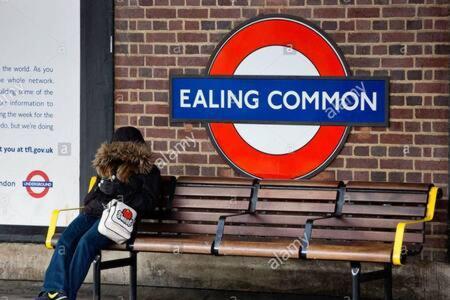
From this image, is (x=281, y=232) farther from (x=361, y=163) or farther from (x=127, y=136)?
(x=127, y=136)

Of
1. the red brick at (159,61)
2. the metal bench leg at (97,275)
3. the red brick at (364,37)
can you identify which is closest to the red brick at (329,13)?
the red brick at (364,37)

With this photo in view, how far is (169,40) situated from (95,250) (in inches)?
78.3

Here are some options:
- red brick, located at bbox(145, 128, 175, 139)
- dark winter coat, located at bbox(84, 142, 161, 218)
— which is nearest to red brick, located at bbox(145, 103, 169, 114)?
red brick, located at bbox(145, 128, 175, 139)

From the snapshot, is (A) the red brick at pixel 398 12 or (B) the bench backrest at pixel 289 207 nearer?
(B) the bench backrest at pixel 289 207

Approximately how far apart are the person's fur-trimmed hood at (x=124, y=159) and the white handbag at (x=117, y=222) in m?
0.27

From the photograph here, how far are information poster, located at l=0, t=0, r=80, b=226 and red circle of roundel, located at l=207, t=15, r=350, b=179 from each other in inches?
46.1

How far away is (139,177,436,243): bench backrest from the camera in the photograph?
740 centimetres

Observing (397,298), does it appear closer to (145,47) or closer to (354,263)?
(354,263)

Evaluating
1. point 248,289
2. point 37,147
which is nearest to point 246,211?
point 248,289

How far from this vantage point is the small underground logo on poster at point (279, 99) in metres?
8.24

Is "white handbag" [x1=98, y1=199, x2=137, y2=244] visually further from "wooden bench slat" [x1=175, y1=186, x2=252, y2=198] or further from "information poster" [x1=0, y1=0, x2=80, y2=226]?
"information poster" [x1=0, y1=0, x2=80, y2=226]

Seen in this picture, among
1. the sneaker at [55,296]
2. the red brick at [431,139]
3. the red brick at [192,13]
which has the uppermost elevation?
the red brick at [192,13]

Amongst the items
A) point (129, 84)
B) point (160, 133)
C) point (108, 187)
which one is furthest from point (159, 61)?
point (108, 187)

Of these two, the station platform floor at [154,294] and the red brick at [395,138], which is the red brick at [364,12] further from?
the station platform floor at [154,294]
